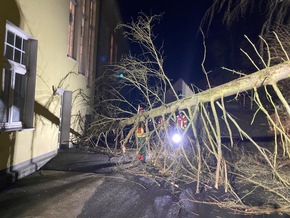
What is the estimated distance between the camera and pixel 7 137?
5.70 m

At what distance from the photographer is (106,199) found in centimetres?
515

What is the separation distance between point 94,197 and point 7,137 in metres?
2.12

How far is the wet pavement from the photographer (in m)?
4.52

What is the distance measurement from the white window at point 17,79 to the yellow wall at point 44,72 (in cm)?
20

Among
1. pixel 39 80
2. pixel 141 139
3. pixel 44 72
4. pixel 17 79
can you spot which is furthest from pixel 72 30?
pixel 141 139

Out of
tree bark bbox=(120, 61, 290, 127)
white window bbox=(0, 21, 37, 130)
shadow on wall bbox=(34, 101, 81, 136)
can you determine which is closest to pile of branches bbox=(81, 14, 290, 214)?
tree bark bbox=(120, 61, 290, 127)

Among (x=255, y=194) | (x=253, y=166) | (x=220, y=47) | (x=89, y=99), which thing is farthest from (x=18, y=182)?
(x=220, y=47)

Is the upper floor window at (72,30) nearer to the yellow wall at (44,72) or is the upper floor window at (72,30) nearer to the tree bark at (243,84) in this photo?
the yellow wall at (44,72)

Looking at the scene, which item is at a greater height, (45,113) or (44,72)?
(44,72)

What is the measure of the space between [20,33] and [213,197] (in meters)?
5.23

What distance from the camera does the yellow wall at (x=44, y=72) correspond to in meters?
6.00

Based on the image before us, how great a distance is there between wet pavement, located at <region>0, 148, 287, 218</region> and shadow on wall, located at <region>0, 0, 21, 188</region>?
0.24 meters

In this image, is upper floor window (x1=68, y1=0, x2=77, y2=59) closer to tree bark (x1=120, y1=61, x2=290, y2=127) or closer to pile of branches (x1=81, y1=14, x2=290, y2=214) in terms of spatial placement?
pile of branches (x1=81, y1=14, x2=290, y2=214)

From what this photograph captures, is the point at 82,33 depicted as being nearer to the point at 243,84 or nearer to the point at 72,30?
the point at 72,30
